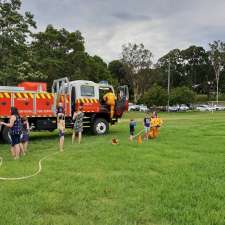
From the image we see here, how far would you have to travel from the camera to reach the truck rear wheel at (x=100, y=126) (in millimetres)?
19578

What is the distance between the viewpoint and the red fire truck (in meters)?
16.3

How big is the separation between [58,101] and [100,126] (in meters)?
2.85

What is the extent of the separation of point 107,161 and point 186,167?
2195 mm

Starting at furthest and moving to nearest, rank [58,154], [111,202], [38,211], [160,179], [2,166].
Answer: [58,154], [2,166], [160,179], [111,202], [38,211]

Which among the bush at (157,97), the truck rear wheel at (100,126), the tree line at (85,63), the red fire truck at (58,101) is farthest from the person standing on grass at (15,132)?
the bush at (157,97)

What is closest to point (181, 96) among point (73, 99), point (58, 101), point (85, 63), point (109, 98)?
point (85, 63)

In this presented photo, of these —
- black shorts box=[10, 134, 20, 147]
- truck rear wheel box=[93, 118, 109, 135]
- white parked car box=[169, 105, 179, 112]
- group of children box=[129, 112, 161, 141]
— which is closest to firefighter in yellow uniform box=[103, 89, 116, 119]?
truck rear wheel box=[93, 118, 109, 135]

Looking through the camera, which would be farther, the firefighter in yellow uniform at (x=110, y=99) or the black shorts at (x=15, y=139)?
the firefighter in yellow uniform at (x=110, y=99)

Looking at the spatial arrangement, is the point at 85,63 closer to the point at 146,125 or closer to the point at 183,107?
the point at 183,107

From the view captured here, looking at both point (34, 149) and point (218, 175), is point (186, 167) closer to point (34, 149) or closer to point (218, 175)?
point (218, 175)

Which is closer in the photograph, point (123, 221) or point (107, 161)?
→ point (123, 221)

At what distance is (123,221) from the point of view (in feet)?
19.1

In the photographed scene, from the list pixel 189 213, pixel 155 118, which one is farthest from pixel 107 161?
pixel 155 118

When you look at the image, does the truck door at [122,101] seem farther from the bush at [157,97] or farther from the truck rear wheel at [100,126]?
the bush at [157,97]
